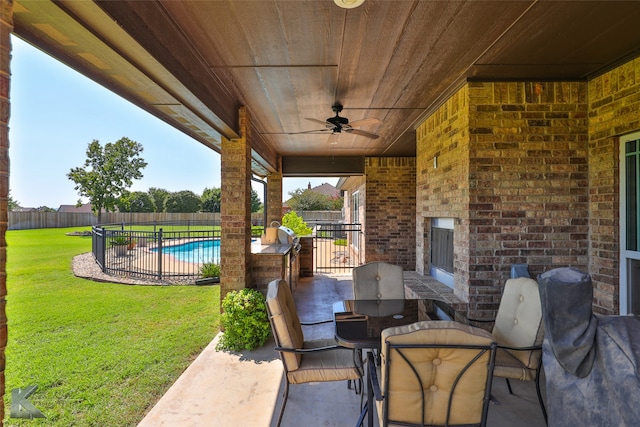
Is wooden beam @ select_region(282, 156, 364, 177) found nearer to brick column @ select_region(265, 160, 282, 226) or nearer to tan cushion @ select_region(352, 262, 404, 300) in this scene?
brick column @ select_region(265, 160, 282, 226)

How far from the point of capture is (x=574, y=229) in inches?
128

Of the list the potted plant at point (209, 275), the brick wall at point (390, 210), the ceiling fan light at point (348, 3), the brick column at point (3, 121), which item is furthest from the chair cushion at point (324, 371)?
the brick wall at point (390, 210)

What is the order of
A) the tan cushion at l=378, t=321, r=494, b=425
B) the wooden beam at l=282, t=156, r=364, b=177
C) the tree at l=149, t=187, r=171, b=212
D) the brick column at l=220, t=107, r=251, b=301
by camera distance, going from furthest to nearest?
the tree at l=149, t=187, r=171, b=212, the wooden beam at l=282, t=156, r=364, b=177, the brick column at l=220, t=107, r=251, b=301, the tan cushion at l=378, t=321, r=494, b=425

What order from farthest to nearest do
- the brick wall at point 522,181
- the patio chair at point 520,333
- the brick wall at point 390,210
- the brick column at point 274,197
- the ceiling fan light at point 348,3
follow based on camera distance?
the brick column at point 274,197 → the brick wall at point 390,210 → the brick wall at point 522,181 → the patio chair at point 520,333 → the ceiling fan light at point 348,3

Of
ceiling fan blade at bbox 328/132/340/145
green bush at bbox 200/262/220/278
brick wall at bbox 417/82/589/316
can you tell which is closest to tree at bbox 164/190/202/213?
green bush at bbox 200/262/220/278

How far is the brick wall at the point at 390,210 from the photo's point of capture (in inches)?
300

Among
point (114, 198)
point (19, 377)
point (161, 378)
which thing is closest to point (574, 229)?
point (161, 378)

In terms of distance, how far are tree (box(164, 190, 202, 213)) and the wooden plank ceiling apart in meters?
33.5

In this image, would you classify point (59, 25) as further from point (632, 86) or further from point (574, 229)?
point (574, 229)

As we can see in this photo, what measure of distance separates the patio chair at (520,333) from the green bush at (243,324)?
2.31 m

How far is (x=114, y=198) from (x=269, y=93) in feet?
65.0

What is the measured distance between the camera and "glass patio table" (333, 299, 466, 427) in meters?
2.00

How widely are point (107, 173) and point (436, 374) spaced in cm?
2271

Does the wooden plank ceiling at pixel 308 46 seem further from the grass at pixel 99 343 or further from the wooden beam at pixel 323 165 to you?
the wooden beam at pixel 323 165
